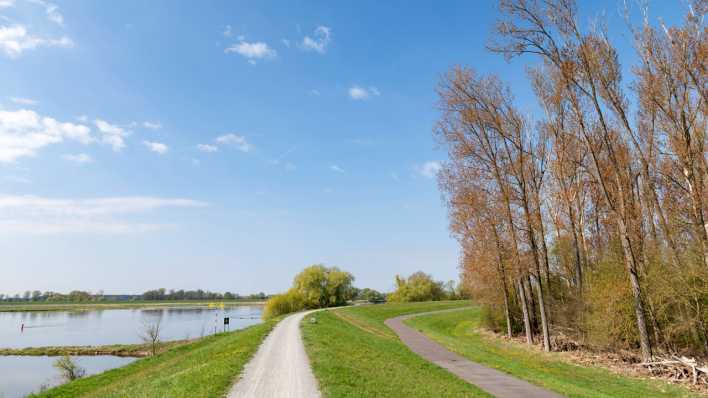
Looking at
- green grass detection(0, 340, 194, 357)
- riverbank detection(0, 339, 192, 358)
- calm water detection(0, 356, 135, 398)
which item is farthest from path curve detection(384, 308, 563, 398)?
green grass detection(0, 340, 194, 357)

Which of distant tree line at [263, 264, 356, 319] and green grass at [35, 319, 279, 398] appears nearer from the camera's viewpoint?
green grass at [35, 319, 279, 398]

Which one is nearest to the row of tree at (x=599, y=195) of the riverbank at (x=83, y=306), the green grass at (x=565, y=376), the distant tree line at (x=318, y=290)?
the green grass at (x=565, y=376)

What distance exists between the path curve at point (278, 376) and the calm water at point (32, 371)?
18.2 m

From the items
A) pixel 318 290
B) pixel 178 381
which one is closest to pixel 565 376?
pixel 178 381

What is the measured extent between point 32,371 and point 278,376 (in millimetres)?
30802

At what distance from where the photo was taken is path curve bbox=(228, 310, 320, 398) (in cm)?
1017

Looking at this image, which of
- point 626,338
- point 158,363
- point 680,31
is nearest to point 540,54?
point 680,31

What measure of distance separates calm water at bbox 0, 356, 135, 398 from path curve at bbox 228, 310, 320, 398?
59.9 ft

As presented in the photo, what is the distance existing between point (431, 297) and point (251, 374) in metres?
71.0

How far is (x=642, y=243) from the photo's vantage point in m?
18.6

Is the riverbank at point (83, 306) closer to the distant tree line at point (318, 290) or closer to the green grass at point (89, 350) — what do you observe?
the distant tree line at point (318, 290)

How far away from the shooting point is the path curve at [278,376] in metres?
10.2

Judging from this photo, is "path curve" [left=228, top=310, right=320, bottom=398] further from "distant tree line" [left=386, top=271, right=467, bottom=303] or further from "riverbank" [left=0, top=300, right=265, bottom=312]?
"riverbank" [left=0, top=300, right=265, bottom=312]

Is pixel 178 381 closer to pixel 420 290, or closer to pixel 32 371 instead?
pixel 32 371
